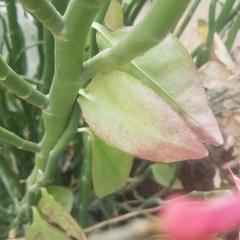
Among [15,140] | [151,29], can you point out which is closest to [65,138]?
[15,140]

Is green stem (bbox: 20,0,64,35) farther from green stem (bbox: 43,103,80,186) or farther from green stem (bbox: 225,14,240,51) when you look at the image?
green stem (bbox: 225,14,240,51)

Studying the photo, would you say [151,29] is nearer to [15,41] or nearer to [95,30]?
[95,30]

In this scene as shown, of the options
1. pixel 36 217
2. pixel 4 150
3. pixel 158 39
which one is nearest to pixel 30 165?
pixel 4 150

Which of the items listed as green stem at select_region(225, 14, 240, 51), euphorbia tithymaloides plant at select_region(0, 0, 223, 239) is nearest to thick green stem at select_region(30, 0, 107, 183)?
euphorbia tithymaloides plant at select_region(0, 0, 223, 239)

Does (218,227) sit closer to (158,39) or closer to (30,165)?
(158,39)

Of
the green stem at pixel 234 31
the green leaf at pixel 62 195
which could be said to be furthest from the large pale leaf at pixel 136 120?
the green stem at pixel 234 31

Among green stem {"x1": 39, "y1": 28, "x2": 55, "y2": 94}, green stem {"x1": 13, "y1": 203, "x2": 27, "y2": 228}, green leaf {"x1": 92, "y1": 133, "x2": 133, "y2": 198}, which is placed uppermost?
green stem {"x1": 39, "y1": 28, "x2": 55, "y2": 94}
